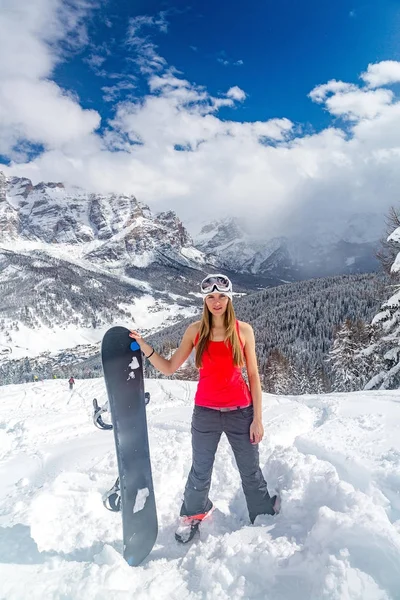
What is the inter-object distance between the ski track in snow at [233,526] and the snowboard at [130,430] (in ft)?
0.97

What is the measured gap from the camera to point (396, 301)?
12938mm

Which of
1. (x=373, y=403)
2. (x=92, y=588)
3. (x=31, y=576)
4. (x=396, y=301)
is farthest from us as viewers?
(x=396, y=301)

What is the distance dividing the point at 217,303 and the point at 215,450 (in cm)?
144

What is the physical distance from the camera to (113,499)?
3.73 m

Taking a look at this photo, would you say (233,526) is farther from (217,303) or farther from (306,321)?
(306,321)

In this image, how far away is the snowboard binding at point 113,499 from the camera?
12.1 feet

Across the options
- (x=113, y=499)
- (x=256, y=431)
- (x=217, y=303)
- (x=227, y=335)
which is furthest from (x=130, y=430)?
(x=217, y=303)

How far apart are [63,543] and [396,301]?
501 inches

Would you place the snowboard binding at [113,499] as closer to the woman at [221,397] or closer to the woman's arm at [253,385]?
the woman at [221,397]

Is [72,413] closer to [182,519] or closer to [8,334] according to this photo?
[182,519]

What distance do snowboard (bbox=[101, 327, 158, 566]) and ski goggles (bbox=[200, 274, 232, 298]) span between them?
3.03 feet

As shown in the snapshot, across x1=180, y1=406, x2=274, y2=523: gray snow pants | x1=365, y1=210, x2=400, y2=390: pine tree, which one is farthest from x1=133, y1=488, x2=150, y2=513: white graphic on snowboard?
x1=365, y1=210, x2=400, y2=390: pine tree

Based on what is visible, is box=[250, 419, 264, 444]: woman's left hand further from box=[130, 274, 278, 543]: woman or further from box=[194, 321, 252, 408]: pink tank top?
box=[194, 321, 252, 408]: pink tank top

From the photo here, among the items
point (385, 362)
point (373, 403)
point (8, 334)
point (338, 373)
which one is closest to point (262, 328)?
point (338, 373)
